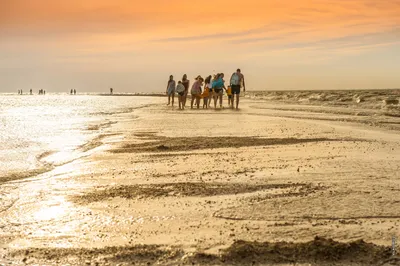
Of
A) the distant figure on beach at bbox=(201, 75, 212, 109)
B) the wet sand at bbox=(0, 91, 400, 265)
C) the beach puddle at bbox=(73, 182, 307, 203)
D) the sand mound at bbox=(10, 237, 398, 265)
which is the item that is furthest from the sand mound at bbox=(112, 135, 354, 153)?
the distant figure on beach at bbox=(201, 75, 212, 109)

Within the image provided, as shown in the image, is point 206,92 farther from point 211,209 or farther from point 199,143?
point 211,209

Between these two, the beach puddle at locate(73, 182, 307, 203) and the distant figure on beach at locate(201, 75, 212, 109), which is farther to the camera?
the distant figure on beach at locate(201, 75, 212, 109)

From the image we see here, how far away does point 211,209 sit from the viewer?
4961 mm

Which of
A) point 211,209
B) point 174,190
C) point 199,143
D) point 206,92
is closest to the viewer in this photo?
point 211,209

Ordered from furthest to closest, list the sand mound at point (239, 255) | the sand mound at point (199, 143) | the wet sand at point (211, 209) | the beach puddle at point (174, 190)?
the sand mound at point (199, 143) → the beach puddle at point (174, 190) → the wet sand at point (211, 209) → the sand mound at point (239, 255)

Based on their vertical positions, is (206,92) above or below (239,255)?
above

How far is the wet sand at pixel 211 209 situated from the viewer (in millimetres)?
3744

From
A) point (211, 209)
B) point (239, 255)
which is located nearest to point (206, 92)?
point (211, 209)

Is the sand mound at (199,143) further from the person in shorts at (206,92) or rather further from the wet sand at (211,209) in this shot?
the person in shorts at (206,92)

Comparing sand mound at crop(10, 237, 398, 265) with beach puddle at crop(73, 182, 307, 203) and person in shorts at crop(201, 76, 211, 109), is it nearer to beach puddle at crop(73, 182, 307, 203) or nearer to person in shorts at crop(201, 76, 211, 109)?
beach puddle at crop(73, 182, 307, 203)

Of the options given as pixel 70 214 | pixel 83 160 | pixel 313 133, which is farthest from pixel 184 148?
pixel 70 214

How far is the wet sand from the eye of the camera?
12.3ft

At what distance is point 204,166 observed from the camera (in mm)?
7410

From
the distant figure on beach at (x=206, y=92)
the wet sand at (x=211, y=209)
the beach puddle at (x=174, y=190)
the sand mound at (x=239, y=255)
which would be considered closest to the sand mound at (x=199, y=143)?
the wet sand at (x=211, y=209)
